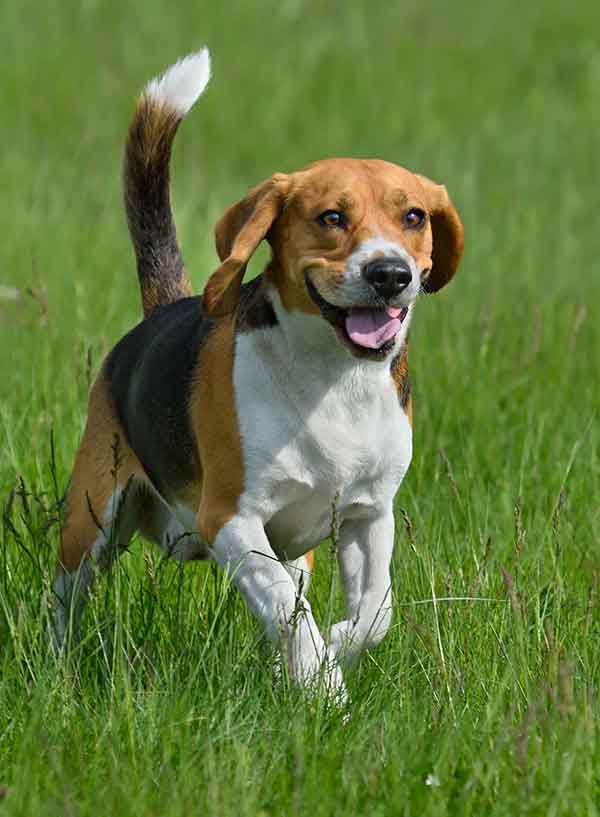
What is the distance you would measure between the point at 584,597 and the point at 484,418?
1.64m

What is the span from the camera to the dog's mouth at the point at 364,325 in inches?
157

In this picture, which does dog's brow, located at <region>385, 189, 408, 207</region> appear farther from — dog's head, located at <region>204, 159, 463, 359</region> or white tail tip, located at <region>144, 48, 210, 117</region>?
white tail tip, located at <region>144, 48, 210, 117</region>

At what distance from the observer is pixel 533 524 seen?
5.09 meters

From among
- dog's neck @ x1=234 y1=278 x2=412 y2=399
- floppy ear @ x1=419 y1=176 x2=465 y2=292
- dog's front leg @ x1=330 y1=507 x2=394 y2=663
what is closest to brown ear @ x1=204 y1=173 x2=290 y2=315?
dog's neck @ x1=234 y1=278 x2=412 y2=399

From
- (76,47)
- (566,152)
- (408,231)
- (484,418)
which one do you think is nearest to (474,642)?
(408,231)

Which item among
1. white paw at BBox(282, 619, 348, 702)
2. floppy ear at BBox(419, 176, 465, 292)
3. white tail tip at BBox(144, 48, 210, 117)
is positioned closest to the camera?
white paw at BBox(282, 619, 348, 702)

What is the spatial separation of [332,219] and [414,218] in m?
0.24

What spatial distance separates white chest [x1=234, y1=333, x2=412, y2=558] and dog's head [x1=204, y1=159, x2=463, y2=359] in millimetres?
182

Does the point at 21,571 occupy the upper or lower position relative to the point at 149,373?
lower

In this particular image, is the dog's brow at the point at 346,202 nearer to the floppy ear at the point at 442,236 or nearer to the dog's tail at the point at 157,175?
the floppy ear at the point at 442,236

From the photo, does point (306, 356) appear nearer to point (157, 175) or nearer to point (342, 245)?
point (342, 245)

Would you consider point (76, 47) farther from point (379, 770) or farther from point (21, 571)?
point (379, 770)

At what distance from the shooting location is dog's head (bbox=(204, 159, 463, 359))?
12.8 ft

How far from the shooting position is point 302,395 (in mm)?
4188
